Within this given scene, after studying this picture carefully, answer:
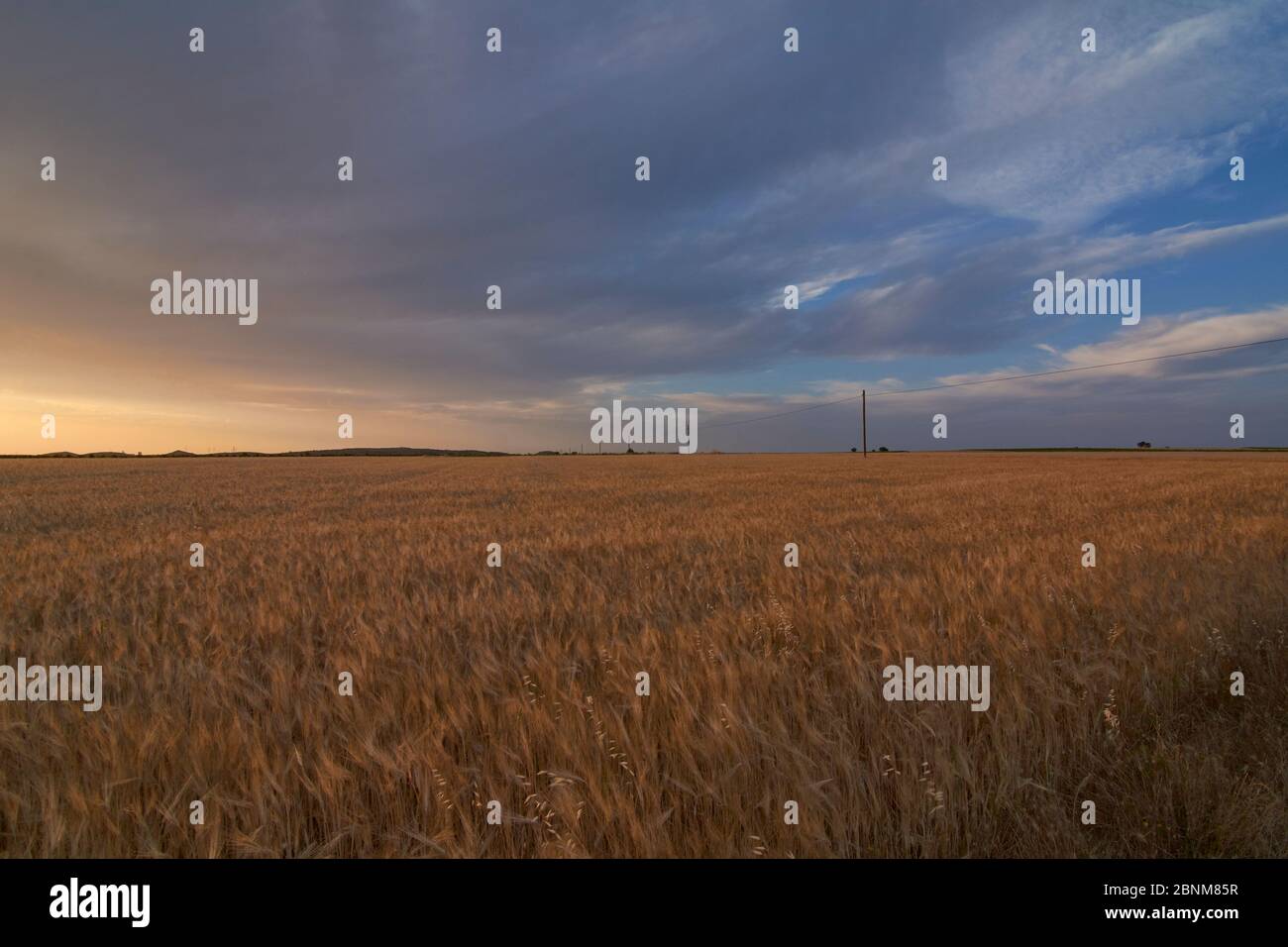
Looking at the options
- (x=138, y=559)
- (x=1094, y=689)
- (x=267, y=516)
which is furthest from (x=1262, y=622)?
(x=267, y=516)

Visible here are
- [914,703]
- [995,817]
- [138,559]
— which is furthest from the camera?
[138,559]

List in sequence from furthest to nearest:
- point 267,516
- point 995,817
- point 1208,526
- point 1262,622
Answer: point 267,516 → point 1208,526 → point 1262,622 → point 995,817

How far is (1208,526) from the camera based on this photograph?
9219 millimetres

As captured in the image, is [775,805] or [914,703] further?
[914,703]

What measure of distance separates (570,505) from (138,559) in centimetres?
932

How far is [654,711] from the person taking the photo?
279 cm

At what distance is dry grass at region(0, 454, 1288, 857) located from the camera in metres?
2.01

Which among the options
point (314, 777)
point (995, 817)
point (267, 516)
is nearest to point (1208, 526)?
point (995, 817)

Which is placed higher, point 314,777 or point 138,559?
point 138,559

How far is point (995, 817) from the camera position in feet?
6.74

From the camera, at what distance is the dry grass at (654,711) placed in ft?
6.59
